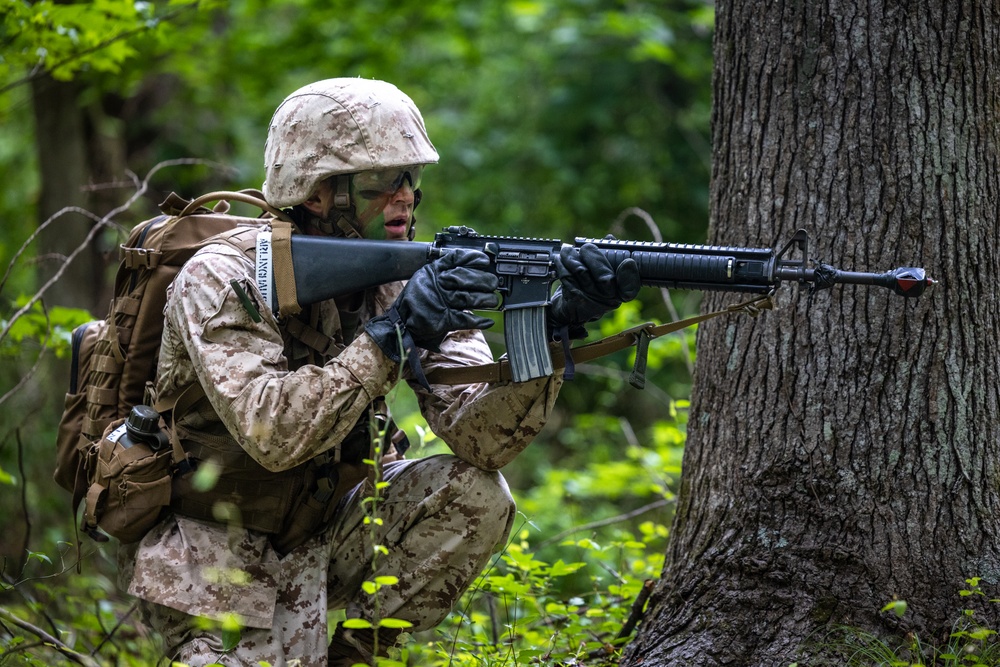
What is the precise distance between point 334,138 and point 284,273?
1.66 feet

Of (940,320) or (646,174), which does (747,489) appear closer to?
(940,320)

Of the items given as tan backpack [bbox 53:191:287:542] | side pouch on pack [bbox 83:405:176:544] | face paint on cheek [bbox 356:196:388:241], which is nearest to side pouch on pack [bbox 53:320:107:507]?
tan backpack [bbox 53:191:287:542]

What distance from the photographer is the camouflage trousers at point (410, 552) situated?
327 centimetres

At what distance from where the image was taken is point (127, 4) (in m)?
4.65

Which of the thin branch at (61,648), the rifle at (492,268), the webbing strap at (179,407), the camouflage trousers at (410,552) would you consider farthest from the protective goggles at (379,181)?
the thin branch at (61,648)

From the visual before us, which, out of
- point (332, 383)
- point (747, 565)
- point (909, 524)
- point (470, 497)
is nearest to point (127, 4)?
point (332, 383)

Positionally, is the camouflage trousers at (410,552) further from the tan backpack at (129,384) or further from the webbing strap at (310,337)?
the webbing strap at (310,337)

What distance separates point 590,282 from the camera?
2961mm

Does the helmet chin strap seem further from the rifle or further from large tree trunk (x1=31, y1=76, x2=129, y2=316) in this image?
large tree trunk (x1=31, y1=76, x2=129, y2=316)

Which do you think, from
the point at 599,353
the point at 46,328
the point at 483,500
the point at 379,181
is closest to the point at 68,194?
the point at 46,328

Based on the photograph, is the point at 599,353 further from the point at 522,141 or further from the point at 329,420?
the point at 522,141

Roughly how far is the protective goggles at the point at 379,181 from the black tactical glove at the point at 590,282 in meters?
0.68

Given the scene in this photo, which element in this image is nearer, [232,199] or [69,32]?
[232,199]

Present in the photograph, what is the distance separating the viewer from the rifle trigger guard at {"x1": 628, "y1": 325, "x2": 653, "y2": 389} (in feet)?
10.1
